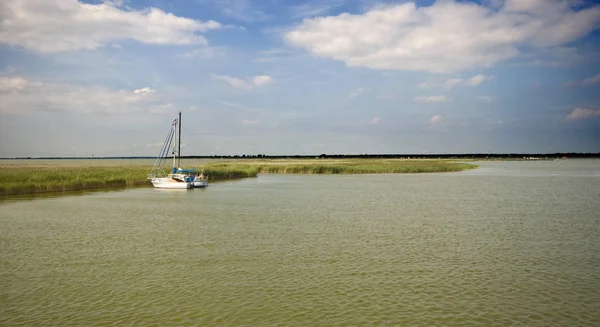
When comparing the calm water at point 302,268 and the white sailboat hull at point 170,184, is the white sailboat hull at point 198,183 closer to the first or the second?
the white sailboat hull at point 170,184

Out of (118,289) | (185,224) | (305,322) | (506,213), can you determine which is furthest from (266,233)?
(506,213)

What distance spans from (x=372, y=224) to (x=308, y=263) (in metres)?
9.04

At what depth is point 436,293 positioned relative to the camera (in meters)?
12.2

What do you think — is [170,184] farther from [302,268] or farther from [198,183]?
[302,268]

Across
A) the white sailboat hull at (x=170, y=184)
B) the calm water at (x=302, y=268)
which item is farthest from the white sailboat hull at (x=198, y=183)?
the calm water at (x=302, y=268)

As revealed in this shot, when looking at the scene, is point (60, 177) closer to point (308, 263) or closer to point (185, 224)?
point (185, 224)

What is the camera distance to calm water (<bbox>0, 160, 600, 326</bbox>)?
1070 centimetres

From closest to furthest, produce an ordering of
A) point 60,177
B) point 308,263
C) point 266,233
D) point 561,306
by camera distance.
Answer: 1. point 561,306
2. point 308,263
3. point 266,233
4. point 60,177

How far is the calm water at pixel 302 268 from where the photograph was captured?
35.1 feet

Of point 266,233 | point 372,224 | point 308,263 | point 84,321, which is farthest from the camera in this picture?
point 372,224

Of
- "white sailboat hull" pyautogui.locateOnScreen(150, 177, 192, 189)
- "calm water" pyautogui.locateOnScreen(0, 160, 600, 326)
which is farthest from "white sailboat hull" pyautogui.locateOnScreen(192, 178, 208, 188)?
"calm water" pyautogui.locateOnScreen(0, 160, 600, 326)

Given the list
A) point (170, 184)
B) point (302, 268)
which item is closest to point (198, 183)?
point (170, 184)

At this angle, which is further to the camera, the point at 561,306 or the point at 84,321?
the point at 561,306

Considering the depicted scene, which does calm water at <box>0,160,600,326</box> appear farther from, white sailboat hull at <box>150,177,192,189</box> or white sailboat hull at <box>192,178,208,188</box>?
white sailboat hull at <box>192,178,208,188</box>
